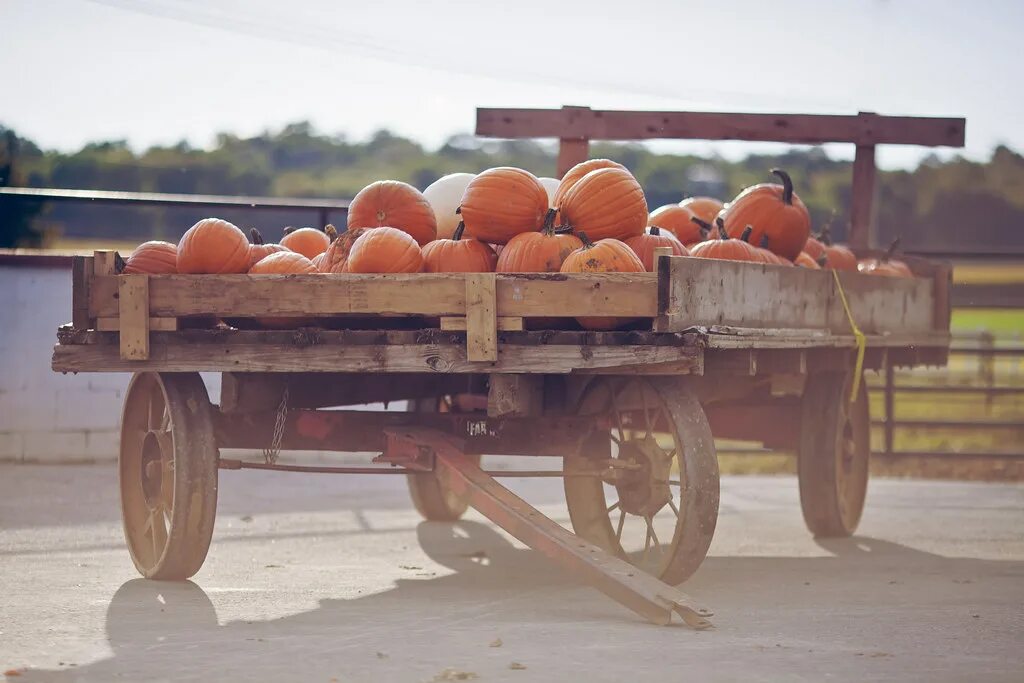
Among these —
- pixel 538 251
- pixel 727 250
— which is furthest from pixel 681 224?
pixel 538 251

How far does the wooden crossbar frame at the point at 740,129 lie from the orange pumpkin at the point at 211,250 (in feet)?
10.4

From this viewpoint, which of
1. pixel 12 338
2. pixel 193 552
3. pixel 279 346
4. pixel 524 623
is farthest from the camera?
pixel 12 338

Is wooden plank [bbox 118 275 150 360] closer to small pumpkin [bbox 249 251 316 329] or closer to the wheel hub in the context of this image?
small pumpkin [bbox 249 251 316 329]

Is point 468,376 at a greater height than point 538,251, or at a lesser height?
lesser

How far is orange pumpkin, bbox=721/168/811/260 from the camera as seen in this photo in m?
9.09

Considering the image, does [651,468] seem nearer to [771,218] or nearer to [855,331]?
[855,331]

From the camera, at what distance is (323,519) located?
1053 centimetres

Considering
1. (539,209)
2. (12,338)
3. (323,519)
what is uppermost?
(539,209)

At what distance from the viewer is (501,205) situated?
23.6ft

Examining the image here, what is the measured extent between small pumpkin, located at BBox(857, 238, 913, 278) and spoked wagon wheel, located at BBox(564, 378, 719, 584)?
340 centimetres

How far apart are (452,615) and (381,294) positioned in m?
1.35

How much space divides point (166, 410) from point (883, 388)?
25.0 ft

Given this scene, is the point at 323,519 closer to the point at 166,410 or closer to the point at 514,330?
the point at 166,410

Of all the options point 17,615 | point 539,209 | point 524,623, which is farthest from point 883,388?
point 17,615
